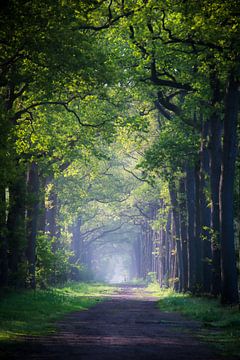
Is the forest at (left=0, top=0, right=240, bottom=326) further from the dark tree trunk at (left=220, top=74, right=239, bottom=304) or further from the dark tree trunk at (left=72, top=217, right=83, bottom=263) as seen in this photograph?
the dark tree trunk at (left=72, top=217, right=83, bottom=263)

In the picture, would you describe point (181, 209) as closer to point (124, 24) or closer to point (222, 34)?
point (124, 24)

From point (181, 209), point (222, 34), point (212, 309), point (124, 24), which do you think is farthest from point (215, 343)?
point (181, 209)

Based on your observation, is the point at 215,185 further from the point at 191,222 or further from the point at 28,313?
the point at 28,313

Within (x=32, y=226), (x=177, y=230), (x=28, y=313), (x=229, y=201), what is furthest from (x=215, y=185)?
(x=177, y=230)

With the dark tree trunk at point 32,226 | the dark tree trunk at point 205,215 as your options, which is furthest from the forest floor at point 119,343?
the dark tree trunk at point 32,226

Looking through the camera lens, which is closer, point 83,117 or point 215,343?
point 215,343

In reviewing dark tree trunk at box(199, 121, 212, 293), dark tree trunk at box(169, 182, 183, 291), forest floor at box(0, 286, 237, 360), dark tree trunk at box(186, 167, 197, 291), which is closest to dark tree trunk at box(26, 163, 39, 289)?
dark tree trunk at box(186, 167, 197, 291)

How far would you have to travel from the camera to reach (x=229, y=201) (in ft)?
65.7

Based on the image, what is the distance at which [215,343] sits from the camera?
11.4 m

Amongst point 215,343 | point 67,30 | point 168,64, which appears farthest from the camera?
point 168,64

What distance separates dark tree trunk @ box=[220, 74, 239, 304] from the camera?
64.9ft

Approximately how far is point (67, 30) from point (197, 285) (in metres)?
16.0

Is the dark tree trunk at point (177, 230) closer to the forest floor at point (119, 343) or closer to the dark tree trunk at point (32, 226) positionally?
the dark tree trunk at point (32, 226)

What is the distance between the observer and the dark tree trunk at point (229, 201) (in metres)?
19.8
